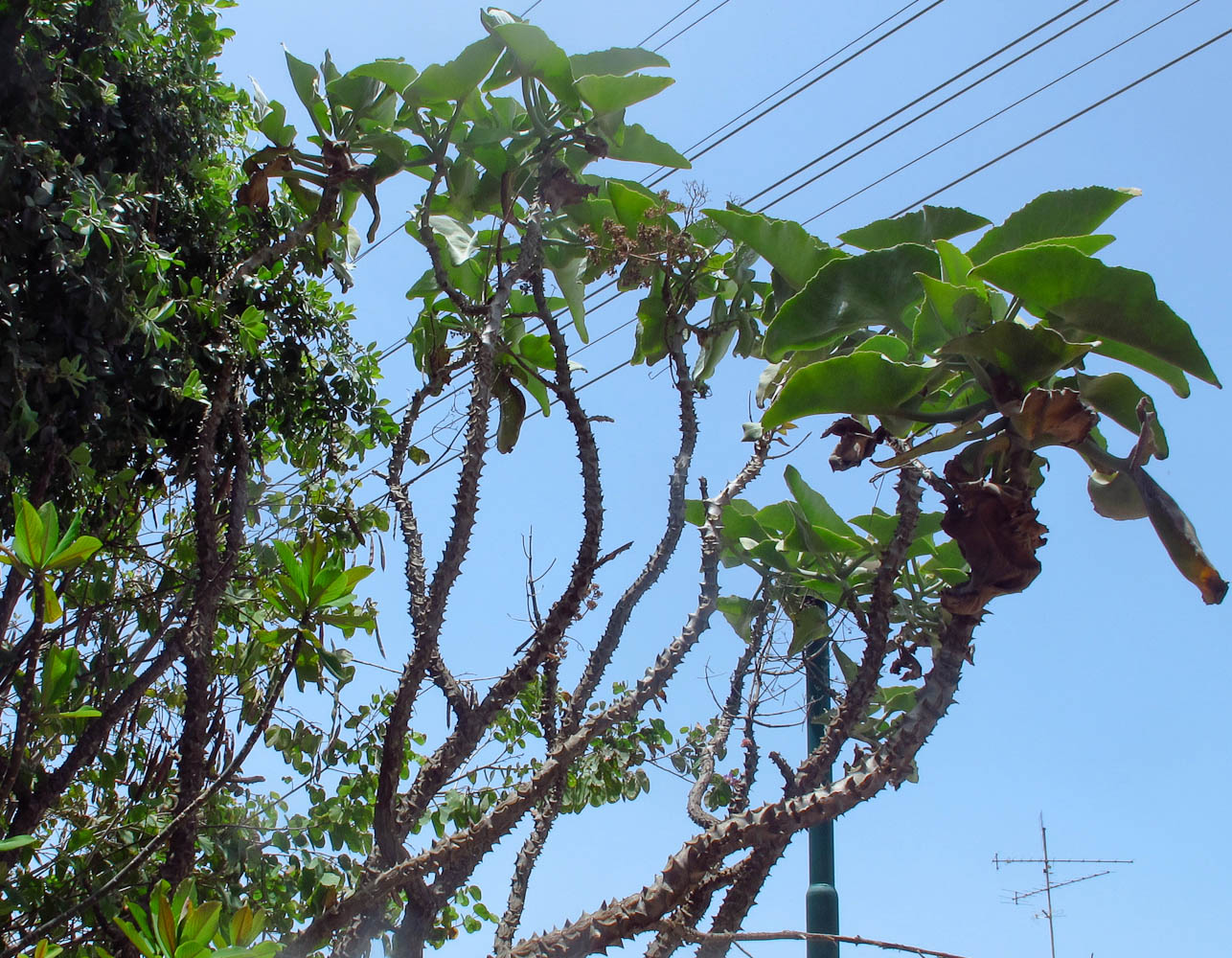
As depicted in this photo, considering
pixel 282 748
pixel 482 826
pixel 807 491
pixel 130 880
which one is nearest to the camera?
pixel 482 826

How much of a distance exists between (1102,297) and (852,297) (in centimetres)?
35

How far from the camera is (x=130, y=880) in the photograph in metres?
2.76

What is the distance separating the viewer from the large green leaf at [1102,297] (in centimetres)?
127

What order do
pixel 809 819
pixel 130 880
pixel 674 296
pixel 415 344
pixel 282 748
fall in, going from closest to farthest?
1. pixel 809 819
2. pixel 674 296
3. pixel 415 344
4. pixel 130 880
5. pixel 282 748

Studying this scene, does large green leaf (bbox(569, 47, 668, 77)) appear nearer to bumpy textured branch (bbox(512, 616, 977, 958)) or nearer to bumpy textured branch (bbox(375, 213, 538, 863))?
bumpy textured branch (bbox(375, 213, 538, 863))

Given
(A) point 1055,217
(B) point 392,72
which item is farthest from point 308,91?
(A) point 1055,217

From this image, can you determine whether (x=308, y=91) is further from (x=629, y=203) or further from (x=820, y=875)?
(x=820, y=875)

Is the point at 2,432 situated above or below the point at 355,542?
below

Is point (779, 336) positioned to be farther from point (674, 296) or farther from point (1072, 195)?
point (674, 296)

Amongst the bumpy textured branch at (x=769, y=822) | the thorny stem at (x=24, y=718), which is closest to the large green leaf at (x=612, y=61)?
the bumpy textured branch at (x=769, y=822)

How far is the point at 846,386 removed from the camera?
54.1 inches

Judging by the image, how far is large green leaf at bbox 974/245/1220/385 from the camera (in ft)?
4.17

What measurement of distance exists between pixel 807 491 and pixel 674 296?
53 cm

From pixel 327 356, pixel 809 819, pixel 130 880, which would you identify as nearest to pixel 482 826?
pixel 809 819
